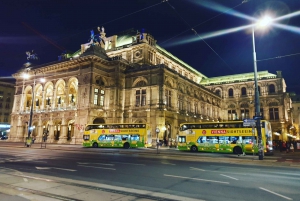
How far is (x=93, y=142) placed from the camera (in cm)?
3384

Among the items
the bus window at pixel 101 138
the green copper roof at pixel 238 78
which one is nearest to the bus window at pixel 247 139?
the bus window at pixel 101 138

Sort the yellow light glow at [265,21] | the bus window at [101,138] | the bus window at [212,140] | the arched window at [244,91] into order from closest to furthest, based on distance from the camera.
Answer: the yellow light glow at [265,21]
the bus window at [212,140]
the bus window at [101,138]
the arched window at [244,91]

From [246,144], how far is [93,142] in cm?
2159

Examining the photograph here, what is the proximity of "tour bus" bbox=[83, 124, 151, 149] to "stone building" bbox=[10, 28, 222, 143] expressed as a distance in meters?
4.78

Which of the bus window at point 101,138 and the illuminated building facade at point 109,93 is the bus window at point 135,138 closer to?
A: the bus window at point 101,138

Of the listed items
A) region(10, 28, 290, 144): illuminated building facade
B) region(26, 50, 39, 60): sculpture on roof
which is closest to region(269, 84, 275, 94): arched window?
region(10, 28, 290, 144): illuminated building facade

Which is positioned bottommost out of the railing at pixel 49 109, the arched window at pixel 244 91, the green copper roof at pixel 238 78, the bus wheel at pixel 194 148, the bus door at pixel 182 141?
the bus wheel at pixel 194 148

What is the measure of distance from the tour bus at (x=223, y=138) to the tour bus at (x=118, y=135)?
17.7ft

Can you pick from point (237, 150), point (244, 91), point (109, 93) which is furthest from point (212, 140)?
point (244, 91)

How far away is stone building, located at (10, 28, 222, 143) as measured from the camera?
40.1m

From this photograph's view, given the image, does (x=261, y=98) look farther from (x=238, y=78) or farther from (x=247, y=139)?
(x=247, y=139)

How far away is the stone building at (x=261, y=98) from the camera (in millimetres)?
65438

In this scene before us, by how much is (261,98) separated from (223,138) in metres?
50.0

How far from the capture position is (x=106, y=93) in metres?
42.9
